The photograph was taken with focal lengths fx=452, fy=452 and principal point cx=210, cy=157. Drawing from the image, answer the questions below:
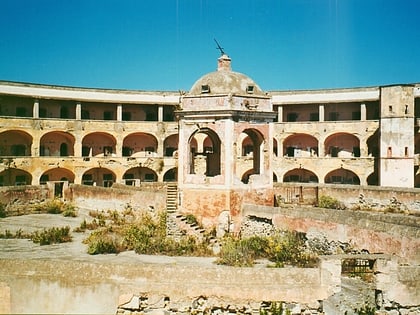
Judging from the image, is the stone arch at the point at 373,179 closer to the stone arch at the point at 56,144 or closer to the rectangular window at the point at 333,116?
the rectangular window at the point at 333,116

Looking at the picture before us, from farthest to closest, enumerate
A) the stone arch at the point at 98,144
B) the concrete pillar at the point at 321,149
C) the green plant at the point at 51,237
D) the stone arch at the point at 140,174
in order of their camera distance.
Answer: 1. the stone arch at the point at 140,174
2. the stone arch at the point at 98,144
3. the concrete pillar at the point at 321,149
4. the green plant at the point at 51,237

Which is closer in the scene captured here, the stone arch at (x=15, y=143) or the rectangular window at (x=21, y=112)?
the stone arch at (x=15, y=143)

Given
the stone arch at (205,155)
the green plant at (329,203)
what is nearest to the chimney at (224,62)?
the stone arch at (205,155)

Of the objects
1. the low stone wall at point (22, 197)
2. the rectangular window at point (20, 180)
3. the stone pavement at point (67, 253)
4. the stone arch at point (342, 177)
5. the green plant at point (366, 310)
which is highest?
the stone arch at point (342, 177)

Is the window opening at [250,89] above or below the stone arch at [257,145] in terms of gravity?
above

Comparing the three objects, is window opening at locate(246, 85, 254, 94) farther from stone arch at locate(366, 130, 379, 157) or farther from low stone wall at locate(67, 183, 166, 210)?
stone arch at locate(366, 130, 379, 157)

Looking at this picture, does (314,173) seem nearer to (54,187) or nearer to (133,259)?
(54,187)

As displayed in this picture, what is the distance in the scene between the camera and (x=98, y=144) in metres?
40.5

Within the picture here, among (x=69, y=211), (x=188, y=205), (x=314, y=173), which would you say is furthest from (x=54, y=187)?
(x=314, y=173)

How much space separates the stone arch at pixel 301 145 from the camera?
3969cm

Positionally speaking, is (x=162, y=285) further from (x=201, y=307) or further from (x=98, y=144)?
(x=98, y=144)

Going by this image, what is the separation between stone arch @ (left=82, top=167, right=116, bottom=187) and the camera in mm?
39656

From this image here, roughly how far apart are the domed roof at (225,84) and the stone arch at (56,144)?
67.4 ft

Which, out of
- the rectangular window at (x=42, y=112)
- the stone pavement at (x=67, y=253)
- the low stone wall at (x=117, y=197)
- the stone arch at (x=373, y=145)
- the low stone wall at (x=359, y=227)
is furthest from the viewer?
the rectangular window at (x=42, y=112)
